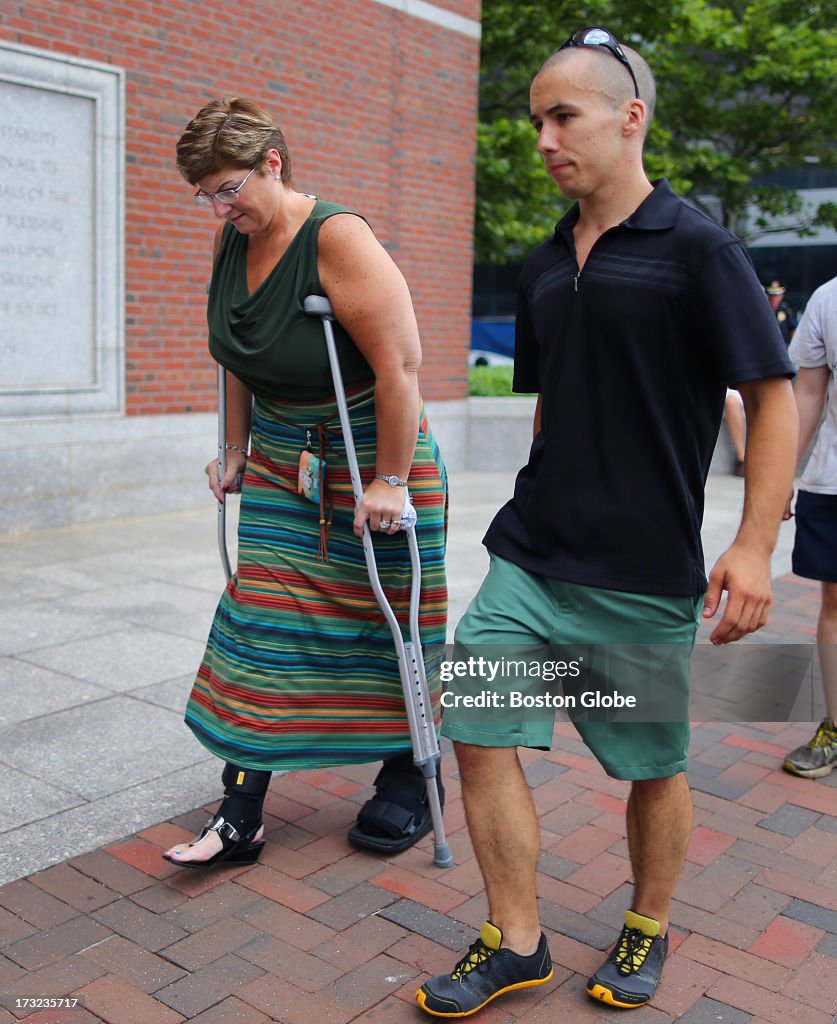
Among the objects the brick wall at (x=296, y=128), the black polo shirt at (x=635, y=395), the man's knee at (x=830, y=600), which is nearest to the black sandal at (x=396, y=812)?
the black polo shirt at (x=635, y=395)

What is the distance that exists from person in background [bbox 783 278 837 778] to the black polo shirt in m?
1.59

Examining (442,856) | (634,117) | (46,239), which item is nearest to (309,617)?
(442,856)

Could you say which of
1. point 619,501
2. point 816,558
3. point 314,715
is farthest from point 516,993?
point 816,558

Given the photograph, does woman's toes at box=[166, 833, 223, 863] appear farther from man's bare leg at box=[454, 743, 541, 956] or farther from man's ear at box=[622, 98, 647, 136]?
man's ear at box=[622, 98, 647, 136]

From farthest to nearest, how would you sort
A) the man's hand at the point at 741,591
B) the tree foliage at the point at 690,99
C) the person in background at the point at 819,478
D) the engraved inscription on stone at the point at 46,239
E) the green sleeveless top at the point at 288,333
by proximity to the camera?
1. the tree foliage at the point at 690,99
2. the engraved inscription on stone at the point at 46,239
3. the person in background at the point at 819,478
4. the green sleeveless top at the point at 288,333
5. the man's hand at the point at 741,591

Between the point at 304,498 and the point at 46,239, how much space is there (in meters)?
5.23

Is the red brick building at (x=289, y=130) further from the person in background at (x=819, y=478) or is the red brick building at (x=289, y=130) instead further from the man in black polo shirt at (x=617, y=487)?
the man in black polo shirt at (x=617, y=487)

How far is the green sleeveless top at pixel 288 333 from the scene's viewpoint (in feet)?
10.1

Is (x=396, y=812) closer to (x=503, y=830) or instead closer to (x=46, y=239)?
(x=503, y=830)

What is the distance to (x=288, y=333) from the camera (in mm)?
3078

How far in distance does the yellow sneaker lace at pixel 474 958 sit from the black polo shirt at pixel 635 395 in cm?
84

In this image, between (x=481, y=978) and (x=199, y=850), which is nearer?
(x=481, y=978)

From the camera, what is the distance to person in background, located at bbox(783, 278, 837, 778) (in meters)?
3.98

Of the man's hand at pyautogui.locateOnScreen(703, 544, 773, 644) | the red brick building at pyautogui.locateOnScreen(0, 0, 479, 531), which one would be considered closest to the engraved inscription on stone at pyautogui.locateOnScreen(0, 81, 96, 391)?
the red brick building at pyautogui.locateOnScreen(0, 0, 479, 531)
